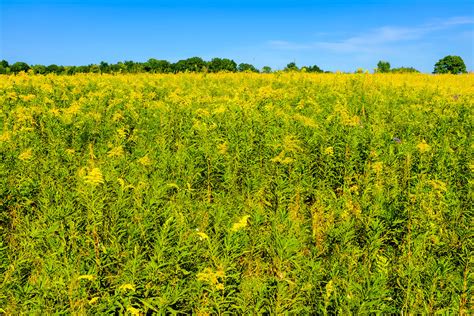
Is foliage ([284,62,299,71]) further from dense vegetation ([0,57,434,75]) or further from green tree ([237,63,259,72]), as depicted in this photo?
green tree ([237,63,259,72])

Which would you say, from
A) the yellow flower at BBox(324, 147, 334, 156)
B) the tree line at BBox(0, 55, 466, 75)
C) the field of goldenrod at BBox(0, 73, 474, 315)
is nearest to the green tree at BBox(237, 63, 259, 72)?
the tree line at BBox(0, 55, 466, 75)

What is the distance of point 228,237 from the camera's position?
3141mm

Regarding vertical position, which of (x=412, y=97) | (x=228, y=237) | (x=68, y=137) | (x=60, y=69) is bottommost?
(x=228, y=237)

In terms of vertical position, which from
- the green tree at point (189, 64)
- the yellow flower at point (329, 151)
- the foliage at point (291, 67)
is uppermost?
the green tree at point (189, 64)

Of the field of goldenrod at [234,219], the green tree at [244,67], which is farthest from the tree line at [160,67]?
the field of goldenrod at [234,219]

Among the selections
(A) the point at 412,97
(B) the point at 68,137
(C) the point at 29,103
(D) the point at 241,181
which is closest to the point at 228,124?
(D) the point at 241,181

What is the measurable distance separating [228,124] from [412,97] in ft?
25.6

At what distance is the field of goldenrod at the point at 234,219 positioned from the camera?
2.88 meters

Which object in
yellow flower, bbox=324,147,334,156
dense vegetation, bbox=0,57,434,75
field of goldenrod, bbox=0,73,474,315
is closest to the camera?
field of goldenrod, bbox=0,73,474,315

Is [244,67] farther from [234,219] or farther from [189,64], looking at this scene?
[234,219]

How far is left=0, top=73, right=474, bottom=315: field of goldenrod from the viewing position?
288 cm

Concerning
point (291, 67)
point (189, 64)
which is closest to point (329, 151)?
point (291, 67)

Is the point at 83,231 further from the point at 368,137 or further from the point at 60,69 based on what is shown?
the point at 60,69

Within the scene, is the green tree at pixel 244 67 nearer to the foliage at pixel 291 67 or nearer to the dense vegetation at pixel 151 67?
the dense vegetation at pixel 151 67
